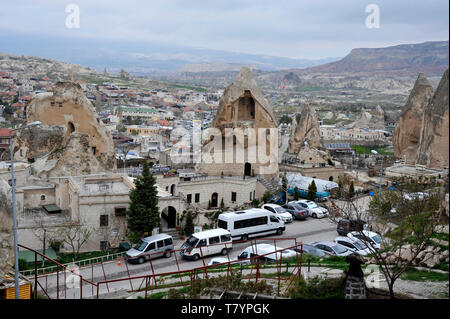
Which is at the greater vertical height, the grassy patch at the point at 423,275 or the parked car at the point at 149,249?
the grassy patch at the point at 423,275

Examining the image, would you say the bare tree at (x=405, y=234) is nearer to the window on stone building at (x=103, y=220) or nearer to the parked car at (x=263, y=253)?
the parked car at (x=263, y=253)

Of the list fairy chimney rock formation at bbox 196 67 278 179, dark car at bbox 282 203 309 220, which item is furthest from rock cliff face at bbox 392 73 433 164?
dark car at bbox 282 203 309 220

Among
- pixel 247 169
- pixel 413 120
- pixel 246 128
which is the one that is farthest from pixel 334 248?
pixel 413 120

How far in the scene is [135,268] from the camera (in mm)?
21875

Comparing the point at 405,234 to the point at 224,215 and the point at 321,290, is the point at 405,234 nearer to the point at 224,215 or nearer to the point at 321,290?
the point at 321,290

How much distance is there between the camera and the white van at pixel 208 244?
74.0 ft

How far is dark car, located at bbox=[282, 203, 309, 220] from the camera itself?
30781mm

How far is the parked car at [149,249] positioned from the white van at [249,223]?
3.46m

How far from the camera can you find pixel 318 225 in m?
29.3

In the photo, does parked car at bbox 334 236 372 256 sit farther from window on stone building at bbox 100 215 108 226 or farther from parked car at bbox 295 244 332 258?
window on stone building at bbox 100 215 108 226

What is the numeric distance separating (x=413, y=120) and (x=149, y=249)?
90.8 feet

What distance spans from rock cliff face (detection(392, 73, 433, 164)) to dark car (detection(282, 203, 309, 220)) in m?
13.7

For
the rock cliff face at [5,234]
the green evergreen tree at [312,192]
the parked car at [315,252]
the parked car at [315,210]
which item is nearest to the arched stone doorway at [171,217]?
the parked car at [315,210]
